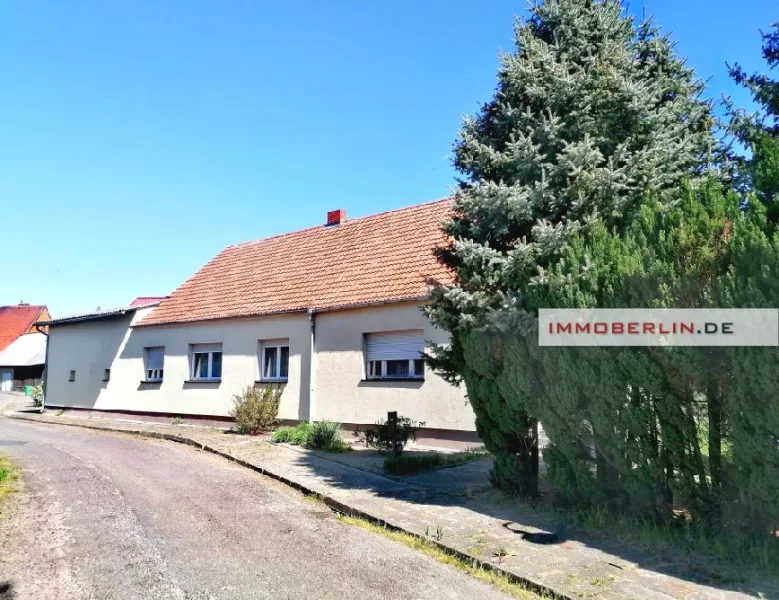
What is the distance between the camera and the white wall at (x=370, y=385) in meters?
11.5

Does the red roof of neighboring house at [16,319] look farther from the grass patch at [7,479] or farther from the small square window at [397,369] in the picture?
the small square window at [397,369]

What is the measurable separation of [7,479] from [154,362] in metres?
10.0

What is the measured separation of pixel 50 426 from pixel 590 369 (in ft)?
60.1

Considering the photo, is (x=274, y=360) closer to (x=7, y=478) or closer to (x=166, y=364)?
(x=166, y=364)

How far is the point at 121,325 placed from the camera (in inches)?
780

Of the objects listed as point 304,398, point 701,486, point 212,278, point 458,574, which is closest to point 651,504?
point 701,486

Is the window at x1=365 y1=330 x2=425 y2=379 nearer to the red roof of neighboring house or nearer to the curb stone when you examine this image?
the curb stone

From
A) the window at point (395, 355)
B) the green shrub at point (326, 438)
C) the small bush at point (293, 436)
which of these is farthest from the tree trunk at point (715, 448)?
the small bush at point (293, 436)

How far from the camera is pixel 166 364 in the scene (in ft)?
58.8

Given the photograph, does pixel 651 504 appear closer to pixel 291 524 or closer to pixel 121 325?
pixel 291 524

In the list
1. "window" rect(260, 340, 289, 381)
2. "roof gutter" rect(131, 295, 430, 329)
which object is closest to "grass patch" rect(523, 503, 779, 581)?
"roof gutter" rect(131, 295, 430, 329)

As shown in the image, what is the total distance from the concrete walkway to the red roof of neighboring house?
6042 cm

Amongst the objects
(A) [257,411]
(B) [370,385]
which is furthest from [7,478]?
(B) [370,385]

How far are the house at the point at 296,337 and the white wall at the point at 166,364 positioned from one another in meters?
0.04
